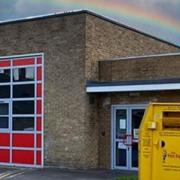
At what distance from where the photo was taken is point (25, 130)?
20.5 m

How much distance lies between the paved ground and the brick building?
2.29 feet

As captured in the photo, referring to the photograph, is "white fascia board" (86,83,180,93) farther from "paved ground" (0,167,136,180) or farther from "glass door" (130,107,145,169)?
"paved ground" (0,167,136,180)

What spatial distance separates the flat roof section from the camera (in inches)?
678

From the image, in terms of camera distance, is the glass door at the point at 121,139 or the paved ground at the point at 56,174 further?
the glass door at the point at 121,139

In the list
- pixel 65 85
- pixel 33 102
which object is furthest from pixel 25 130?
pixel 65 85

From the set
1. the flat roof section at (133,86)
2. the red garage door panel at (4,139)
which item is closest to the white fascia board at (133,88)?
the flat roof section at (133,86)

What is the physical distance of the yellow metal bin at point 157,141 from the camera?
8.08 meters

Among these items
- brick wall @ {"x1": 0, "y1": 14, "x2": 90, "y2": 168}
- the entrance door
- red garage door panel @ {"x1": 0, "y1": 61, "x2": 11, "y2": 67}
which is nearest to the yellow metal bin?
the entrance door

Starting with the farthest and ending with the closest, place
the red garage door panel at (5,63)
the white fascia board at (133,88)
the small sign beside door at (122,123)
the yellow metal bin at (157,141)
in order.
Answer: the red garage door panel at (5,63) < the small sign beside door at (122,123) < the white fascia board at (133,88) < the yellow metal bin at (157,141)

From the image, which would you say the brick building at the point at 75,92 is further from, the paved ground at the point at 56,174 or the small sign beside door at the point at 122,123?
the paved ground at the point at 56,174

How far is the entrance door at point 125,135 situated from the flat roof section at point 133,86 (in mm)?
975

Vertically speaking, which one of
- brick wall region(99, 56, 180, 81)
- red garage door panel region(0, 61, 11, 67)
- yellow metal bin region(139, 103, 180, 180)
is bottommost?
yellow metal bin region(139, 103, 180, 180)

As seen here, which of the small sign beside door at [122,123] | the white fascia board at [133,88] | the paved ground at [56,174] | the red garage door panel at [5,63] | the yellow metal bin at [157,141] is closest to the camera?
the yellow metal bin at [157,141]

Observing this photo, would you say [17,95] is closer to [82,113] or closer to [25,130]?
[25,130]
